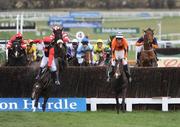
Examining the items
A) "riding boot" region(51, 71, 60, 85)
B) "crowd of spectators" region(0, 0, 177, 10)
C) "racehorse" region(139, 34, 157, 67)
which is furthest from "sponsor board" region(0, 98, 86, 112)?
"crowd of spectators" region(0, 0, 177, 10)

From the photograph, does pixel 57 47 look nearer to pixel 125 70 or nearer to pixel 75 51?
pixel 125 70

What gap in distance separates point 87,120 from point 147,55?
5389 mm

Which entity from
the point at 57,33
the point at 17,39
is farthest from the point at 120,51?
the point at 17,39

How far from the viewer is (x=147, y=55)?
17.9 meters

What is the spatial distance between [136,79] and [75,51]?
398 centimetres

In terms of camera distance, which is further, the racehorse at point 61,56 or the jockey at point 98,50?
the jockey at point 98,50

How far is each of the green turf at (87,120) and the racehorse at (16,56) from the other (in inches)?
142

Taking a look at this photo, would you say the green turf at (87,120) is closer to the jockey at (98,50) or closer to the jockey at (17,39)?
the jockey at (17,39)

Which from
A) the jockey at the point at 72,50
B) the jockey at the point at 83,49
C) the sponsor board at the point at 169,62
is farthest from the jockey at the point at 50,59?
the sponsor board at the point at 169,62

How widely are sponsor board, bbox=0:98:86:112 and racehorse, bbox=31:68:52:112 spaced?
46 cm

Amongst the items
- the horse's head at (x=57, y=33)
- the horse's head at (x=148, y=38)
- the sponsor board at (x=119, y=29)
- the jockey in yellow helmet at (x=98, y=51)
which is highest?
the horse's head at (x=57, y=33)

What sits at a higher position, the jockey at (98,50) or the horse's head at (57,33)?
the horse's head at (57,33)

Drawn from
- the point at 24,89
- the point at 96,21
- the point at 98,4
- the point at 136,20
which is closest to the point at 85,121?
the point at 24,89

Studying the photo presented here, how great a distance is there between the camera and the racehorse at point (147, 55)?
17.9 meters
